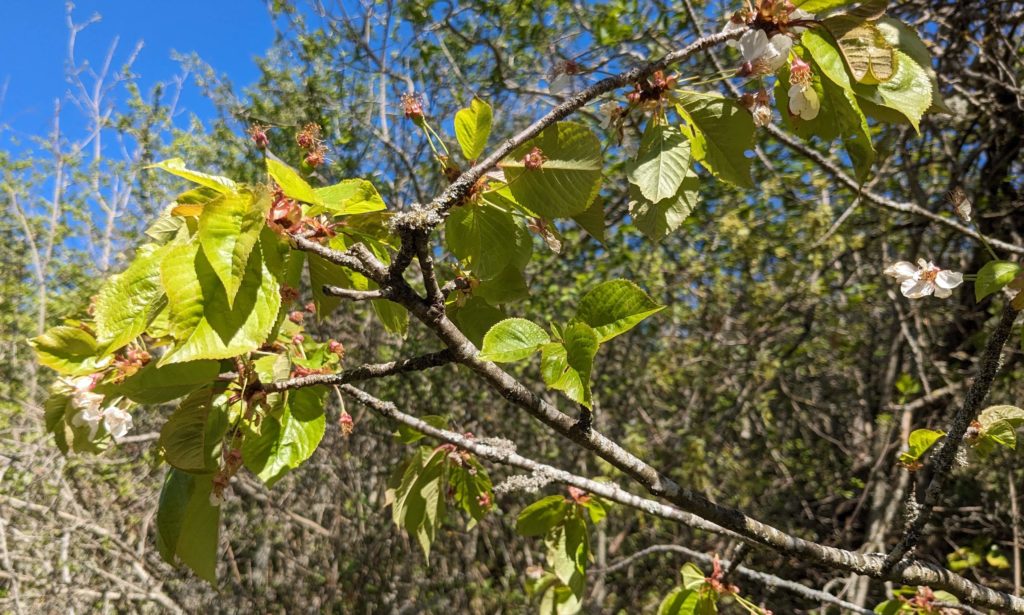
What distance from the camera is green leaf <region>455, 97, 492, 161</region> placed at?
0.82m

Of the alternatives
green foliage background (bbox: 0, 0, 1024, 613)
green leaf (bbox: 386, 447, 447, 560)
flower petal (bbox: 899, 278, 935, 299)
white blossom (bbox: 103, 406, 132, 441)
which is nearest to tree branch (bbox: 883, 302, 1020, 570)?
flower petal (bbox: 899, 278, 935, 299)

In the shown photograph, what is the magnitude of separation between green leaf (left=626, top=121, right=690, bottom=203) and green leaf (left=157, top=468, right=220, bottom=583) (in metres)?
0.77

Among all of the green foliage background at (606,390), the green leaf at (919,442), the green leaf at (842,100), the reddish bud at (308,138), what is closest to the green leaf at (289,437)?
the reddish bud at (308,138)

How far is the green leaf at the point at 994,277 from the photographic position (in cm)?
90

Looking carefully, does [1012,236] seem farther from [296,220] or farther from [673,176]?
[296,220]

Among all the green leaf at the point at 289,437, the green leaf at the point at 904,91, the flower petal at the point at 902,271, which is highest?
the green leaf at the point at 904,91

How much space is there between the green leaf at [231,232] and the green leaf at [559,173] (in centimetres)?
29

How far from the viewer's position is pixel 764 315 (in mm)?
3674

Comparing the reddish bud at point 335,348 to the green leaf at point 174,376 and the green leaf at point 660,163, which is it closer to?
the green leaf at point 174,376

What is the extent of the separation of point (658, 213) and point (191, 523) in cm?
84

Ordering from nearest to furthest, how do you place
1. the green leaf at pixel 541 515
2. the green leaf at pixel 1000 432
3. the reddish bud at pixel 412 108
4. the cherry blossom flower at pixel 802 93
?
1. the cherry blossom flower at pixel 802 93
2. the reddish bud at pixel 412 108
3. the green leaf at pixel 1000 432
4. the green leaf at pixel 541 515

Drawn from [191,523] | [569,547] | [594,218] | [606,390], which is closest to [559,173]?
[594,218]

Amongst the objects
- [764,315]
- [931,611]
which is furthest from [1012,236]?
[931,611]

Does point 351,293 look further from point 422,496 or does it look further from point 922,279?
point 922,279
